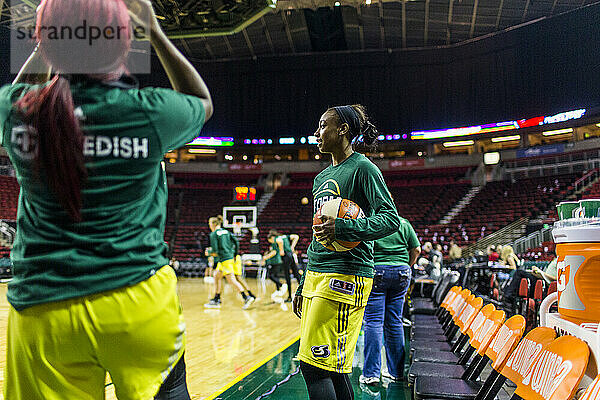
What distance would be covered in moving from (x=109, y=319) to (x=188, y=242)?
903 inches

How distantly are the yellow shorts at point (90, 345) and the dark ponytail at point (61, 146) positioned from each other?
0.20 m

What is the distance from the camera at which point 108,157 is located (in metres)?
1.08

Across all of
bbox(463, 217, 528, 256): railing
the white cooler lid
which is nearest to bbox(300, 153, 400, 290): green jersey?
the white cooler lid

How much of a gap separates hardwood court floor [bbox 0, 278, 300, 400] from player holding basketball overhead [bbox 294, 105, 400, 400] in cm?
152

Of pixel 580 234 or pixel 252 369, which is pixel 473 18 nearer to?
pixel 252 369

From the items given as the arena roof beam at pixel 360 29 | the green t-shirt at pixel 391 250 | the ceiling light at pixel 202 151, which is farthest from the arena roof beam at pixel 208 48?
the green t-shirt at pixel 391 250

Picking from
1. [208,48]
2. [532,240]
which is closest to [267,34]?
[208,48]

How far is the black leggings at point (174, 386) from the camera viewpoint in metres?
Answer: 1.28

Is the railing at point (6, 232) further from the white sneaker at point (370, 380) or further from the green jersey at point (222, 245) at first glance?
the white sneaker at point (370, 380)

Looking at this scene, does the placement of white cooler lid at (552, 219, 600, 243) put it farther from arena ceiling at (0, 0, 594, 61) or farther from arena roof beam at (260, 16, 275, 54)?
arena roof beam at (260, 16, 275, 54)

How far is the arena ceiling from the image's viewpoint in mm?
19375

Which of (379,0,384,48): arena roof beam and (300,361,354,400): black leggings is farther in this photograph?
(379,0,384,48): arena roof beam

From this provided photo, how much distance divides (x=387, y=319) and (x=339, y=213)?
2289 mm

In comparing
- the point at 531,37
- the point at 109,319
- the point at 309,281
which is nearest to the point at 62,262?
the point at 109,319
